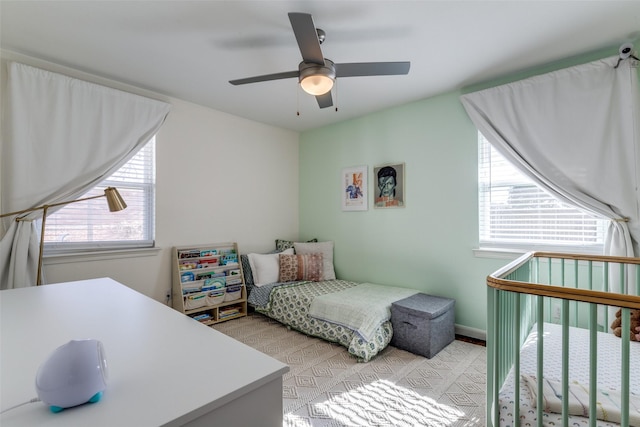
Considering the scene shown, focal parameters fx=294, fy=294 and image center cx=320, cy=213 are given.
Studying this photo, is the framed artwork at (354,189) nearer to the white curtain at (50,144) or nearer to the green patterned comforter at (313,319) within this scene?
the green patterned comforter at (313,319)

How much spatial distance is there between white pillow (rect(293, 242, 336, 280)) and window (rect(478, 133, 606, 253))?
1.77 m

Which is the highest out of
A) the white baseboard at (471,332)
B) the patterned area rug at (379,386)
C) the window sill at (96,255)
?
the window sill at (96,255)

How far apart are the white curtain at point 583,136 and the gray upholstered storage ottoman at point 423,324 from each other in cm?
131

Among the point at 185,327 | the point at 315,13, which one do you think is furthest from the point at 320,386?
the point at 315,13

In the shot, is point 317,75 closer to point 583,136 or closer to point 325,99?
point 325,99

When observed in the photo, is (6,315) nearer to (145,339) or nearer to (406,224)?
(145,339)

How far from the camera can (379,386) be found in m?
2.10

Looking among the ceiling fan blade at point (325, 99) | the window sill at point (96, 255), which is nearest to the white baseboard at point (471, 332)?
the ceiling fan blade at point (325, 99)

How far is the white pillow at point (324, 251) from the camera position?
3.77 metres

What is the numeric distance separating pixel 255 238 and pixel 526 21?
11.0ft

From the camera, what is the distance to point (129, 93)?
2773mm

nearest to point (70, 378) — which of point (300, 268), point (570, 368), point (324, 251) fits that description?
point (570, 368)

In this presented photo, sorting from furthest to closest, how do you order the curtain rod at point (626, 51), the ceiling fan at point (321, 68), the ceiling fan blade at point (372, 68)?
the curtain rod at point (626, 51) → the ceiling fan blade at point (372, 68) → the ceiling fan at point (321, 68)

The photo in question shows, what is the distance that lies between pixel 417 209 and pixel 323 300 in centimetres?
139
